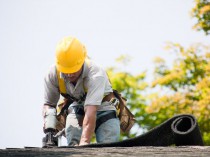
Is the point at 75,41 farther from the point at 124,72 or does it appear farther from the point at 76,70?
the point at 124,72

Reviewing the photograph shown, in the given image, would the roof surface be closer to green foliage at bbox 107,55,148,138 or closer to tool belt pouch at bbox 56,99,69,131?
tool belt pouch at bbox 56,99,69,131

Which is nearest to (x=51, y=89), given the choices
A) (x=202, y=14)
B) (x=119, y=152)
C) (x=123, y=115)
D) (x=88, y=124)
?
(x=88, y=124)

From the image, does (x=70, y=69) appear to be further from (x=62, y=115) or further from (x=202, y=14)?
(x=202, y=14)

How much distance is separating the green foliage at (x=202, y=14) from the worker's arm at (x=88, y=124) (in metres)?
13.3

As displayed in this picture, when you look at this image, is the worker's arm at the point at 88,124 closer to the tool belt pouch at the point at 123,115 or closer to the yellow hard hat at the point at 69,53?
the yellow hard hat at the point at 69,53

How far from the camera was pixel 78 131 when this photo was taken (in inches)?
224

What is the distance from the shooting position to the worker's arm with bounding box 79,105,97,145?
5043mm

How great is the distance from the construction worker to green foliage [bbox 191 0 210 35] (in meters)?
12.8

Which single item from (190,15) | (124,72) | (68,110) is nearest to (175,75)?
(190,15)

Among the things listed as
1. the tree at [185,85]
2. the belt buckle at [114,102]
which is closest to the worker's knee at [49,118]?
the belt buckle at [114,102]

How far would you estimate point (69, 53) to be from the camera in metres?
5.77

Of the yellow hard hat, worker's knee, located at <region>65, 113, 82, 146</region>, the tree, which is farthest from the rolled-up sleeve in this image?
the tree

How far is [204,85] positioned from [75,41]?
11734 mm

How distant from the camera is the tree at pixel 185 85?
16803mm
